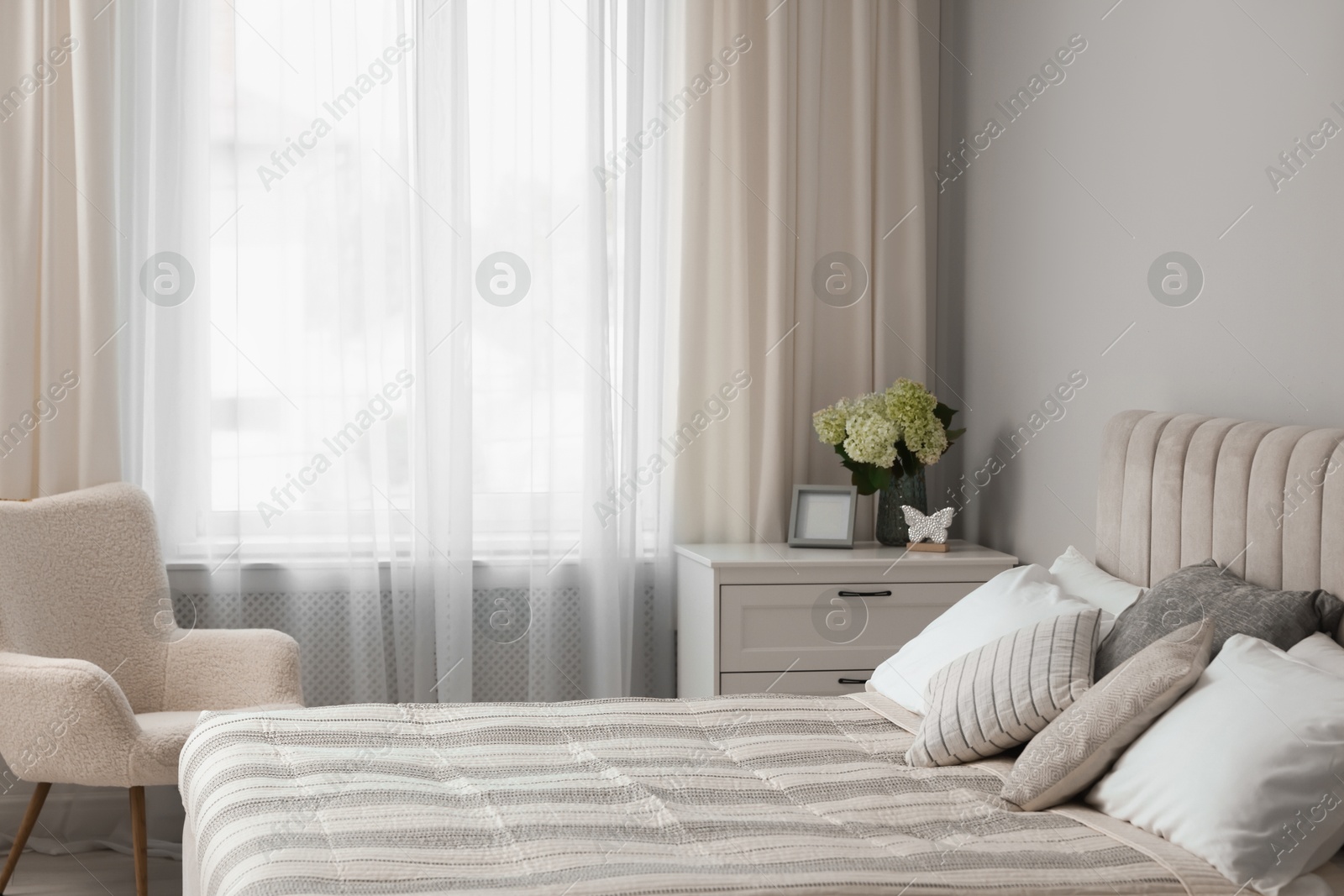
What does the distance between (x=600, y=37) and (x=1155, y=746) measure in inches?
100.0

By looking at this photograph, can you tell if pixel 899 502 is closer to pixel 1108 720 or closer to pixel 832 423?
pixel 832 423

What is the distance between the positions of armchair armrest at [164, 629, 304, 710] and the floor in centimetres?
44

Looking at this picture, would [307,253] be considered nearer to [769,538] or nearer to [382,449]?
[382,449]

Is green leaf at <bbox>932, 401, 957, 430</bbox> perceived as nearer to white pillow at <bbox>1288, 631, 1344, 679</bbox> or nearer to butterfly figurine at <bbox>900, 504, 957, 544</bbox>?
butterfly figurine at <bbox>900, 504, 957, 544</bbox>

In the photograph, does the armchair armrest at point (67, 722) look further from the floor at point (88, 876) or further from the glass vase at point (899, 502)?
the glass vase at point (899, 502)

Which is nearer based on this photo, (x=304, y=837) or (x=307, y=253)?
(x=304, y=837)

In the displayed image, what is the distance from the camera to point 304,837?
4.85ft

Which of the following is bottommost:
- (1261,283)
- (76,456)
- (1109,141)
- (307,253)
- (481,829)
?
(481,829)

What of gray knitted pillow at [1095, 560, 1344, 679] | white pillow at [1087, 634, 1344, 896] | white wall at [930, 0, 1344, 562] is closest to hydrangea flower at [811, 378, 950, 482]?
white wall at [930, 0, 1344, 562]

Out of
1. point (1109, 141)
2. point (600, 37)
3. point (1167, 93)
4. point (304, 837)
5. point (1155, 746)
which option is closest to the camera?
point (304, 837)

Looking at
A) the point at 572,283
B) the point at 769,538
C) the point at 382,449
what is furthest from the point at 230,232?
the point at 769,538

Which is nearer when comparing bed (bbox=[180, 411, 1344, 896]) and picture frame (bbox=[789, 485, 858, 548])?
bed (bbox=[180, 411, 1344, 896])

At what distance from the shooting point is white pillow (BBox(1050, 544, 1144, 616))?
2.20 metres

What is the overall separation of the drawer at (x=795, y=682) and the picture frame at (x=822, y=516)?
0.40m
